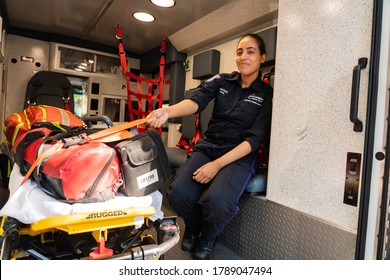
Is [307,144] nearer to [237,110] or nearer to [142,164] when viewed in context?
[237,110]

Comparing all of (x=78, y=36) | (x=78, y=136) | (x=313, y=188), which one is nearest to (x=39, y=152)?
(x=78, y=136)

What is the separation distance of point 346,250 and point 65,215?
1.23m

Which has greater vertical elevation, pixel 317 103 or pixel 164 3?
pixel 164 3

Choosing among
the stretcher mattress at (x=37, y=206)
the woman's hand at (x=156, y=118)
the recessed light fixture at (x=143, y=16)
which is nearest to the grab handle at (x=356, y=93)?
the woman's hand at (x=156, y=118)

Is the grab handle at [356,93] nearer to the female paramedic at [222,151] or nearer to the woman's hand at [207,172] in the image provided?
the female paramedic at [222,151]

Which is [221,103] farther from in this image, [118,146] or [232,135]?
[118,146]

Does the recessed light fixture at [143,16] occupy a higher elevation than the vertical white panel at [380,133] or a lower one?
higher

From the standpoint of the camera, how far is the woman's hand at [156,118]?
1.36 meters

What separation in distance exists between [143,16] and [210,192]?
9.74ft

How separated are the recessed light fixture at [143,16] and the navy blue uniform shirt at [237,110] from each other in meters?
2.11

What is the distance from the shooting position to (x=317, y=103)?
1.42 metres

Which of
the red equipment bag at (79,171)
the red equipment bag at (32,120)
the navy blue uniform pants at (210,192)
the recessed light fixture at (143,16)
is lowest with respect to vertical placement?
the navy blue uniform pants at (210,192)

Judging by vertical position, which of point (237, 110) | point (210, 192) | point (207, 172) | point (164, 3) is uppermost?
point (164, 3)

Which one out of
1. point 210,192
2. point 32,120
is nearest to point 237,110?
point 210,192
